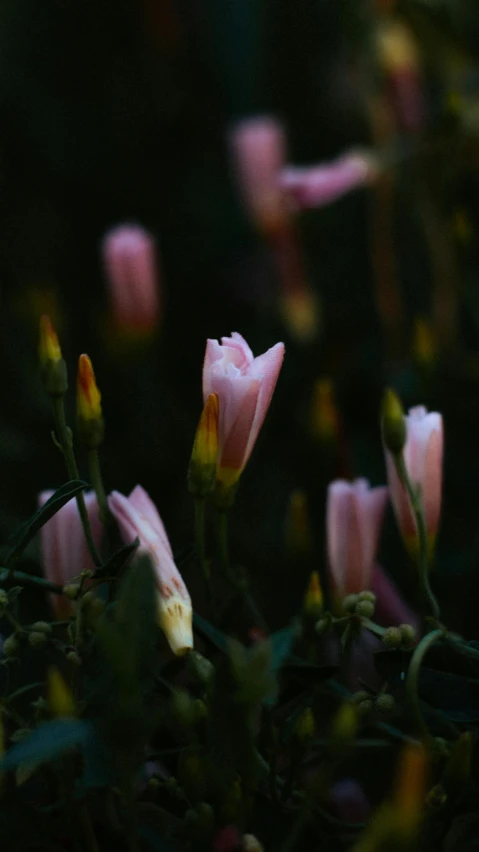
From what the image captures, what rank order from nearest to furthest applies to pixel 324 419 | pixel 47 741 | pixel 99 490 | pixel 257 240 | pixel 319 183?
pixel 47 741 → pixel 99 490 → pixel 324 419 → pixel 319 183 → pixel 257 240

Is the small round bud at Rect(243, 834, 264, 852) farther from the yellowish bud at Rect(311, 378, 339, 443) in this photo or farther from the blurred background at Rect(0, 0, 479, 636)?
the yellowish bud at Rect(311, 378, 339, 443)

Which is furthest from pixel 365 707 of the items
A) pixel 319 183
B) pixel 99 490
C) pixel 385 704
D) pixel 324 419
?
pixel 319 183

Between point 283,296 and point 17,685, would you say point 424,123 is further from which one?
point 17,685

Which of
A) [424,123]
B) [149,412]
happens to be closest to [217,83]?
[424,123]

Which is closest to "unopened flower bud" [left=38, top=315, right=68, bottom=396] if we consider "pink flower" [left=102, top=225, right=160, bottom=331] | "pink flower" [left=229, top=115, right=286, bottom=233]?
"pink flower" [left=102, top=225, right=160, bottom=331]

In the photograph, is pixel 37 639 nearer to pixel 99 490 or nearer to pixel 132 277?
pixel 99 490
